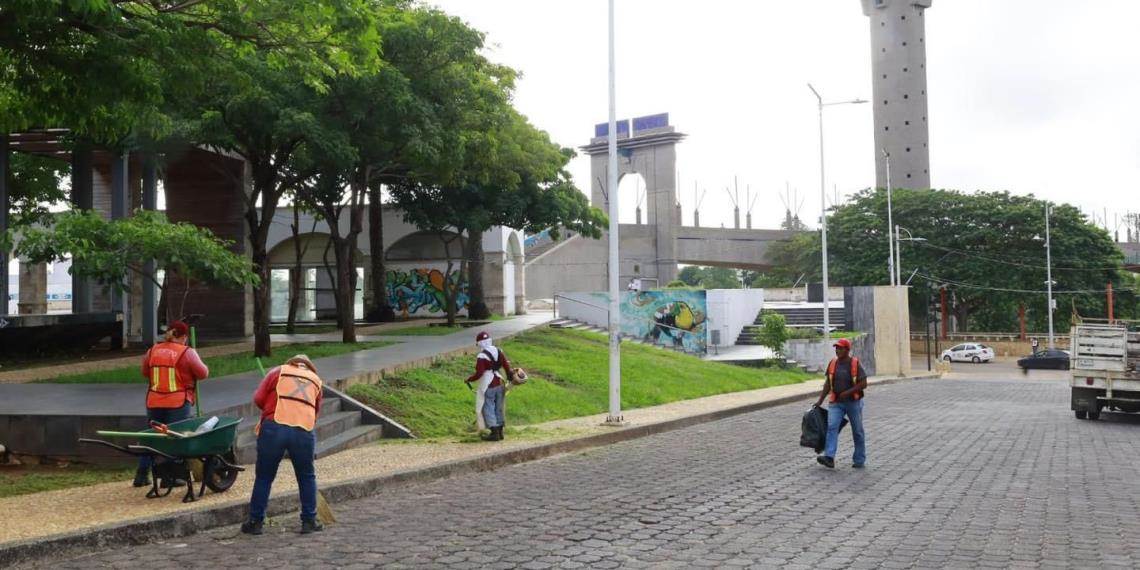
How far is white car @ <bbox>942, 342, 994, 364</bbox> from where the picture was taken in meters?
52.7

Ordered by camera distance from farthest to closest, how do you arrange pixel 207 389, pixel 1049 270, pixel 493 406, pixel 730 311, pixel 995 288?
pixel 995 288
pixel 1049 270
pixel 730 311
pixel 207 389
pixel 493 406

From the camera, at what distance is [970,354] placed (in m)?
52.8

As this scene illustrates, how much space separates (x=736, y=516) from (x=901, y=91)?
248ft

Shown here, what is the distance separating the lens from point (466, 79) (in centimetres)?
1855

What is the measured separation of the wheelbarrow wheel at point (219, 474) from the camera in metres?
7.61

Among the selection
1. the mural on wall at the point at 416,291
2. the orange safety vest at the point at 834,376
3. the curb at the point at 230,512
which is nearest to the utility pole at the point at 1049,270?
the mural on wall at the point at 416,291

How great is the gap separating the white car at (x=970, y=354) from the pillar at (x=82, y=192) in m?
46.5

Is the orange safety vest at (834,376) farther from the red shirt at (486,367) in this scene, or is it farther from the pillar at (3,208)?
the pillar at (3,208)

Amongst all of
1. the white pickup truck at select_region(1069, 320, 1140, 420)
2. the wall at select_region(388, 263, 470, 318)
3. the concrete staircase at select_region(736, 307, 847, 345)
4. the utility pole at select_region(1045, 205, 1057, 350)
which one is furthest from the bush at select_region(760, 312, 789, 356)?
the utility pole at select_region(1045, 205, 1057, 350)

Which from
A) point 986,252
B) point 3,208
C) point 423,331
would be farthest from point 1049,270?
point 3,208

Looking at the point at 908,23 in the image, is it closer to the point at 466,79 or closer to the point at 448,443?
the point at 466,79

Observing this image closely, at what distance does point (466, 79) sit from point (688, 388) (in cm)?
863

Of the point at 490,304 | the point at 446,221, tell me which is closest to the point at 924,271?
the point at 490,304

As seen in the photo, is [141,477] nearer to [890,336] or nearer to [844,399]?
[844,399]
